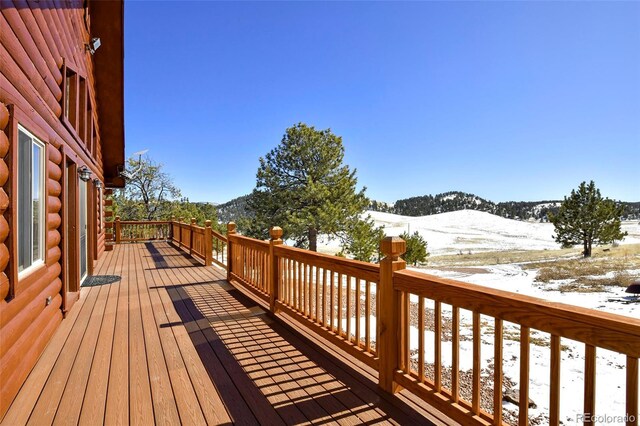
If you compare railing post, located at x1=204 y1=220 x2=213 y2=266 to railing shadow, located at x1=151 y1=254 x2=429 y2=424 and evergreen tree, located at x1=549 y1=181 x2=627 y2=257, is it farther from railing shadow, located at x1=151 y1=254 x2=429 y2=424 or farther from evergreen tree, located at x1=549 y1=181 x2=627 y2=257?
evergreen tree, located at x1=549 y1=181 x2=627 y2=257

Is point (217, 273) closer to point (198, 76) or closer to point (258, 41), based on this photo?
point (258, 41)

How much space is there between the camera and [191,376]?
2582mm

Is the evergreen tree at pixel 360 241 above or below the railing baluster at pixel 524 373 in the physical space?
below

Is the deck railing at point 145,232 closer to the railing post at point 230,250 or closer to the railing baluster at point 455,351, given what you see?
the railing post at point 230,250

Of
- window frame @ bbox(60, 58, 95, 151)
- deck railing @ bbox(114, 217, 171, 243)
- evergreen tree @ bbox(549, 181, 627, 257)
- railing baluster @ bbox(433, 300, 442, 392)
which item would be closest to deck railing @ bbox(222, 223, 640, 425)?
railing baluster @ bbox(433, 300, 442, 392)

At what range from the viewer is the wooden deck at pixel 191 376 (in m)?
2.08

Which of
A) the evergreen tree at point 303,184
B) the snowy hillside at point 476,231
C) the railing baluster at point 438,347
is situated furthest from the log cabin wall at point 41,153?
the snowy hillside at point 476,231

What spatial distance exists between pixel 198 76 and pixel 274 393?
49.7 feet

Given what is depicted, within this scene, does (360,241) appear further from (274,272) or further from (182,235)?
(274,272)

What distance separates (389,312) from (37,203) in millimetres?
3226

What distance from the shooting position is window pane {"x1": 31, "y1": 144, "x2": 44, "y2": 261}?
115 inches

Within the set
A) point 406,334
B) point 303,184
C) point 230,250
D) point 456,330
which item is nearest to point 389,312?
point 406,334

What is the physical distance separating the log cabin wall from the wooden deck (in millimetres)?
243

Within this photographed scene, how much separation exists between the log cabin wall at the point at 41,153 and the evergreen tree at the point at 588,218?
108 feet
